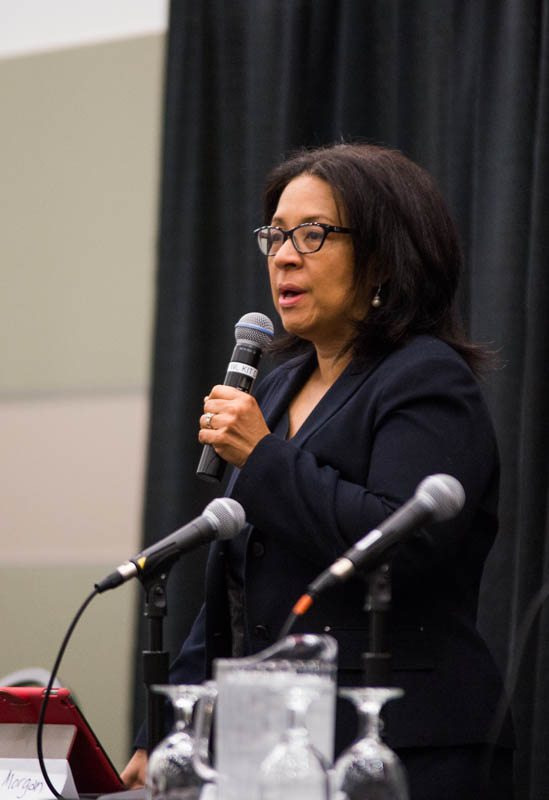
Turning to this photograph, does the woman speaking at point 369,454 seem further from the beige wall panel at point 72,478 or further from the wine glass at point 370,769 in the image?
the beige wall panel at point 72,478

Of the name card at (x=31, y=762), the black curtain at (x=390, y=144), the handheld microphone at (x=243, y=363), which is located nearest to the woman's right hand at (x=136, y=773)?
the name card at (x=31, y=762)

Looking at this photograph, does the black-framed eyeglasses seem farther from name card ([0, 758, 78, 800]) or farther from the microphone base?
name card ([0, 758, 78, 800])

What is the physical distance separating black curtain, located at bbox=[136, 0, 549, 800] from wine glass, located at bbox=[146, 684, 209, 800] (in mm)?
1514

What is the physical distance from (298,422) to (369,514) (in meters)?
0.41

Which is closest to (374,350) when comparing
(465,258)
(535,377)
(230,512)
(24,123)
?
(230,512)

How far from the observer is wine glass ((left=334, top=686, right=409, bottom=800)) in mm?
1067

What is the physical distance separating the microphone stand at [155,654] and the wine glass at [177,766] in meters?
0.23

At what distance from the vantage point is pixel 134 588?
3.44 meters

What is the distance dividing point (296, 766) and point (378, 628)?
0.33 m

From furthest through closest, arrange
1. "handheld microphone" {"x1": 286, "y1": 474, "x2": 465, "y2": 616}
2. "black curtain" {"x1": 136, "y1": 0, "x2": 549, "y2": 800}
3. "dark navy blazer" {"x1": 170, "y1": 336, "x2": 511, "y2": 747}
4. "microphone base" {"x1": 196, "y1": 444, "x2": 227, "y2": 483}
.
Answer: "black curtain" {"x1": 136, "y1": 0, "x2": 549, "y2": 800}
"microphone base" {"x1": 196, "y1": 444, "x2": 227, "y2": 483}
"dark navy blazer" {"x1": 170, "y1": 336, "x2": 511, "y2": 747}
"handheld microphone" {"x1": 286, "y1": 474, "x2": 465, "y2": 616}

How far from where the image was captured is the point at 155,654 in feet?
4.80

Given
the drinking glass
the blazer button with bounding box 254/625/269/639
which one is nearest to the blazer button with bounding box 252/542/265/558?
the blazer button with bounding box 254/625/269/639

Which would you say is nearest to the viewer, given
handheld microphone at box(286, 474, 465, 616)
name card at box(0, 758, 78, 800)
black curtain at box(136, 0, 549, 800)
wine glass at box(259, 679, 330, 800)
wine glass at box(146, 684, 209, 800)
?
wine glass at box(259, 679, 330, 800)

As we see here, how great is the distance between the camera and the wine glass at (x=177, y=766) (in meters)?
1.16
